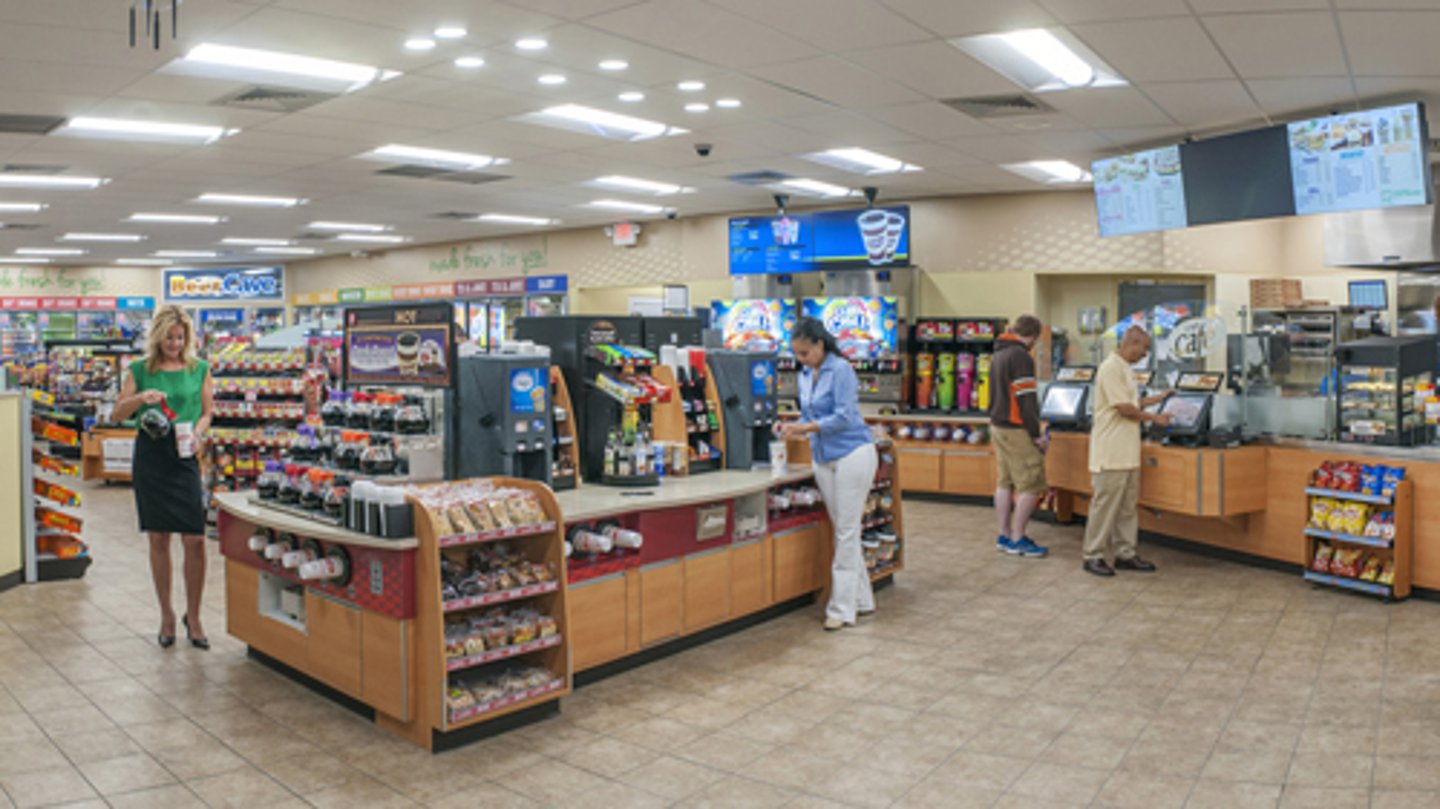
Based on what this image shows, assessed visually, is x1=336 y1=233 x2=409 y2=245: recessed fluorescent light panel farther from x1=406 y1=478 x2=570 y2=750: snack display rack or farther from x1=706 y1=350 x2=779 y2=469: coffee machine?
x1=406 y1=478 x2=570 y2=750: snack display rack

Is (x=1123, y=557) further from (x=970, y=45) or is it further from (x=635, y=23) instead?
(x=635, y=23)

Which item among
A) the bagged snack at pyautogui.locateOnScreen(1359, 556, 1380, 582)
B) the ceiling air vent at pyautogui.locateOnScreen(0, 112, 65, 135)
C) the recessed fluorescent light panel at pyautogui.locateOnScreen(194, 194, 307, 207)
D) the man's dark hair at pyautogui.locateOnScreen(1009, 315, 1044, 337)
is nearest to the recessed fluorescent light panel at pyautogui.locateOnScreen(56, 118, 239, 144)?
the ceiling air vent at pyautogui.locateOnScreen(0, 112, 65, 135)

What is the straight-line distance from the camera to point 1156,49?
5.77 meters

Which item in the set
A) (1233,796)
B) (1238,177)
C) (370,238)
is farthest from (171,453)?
(370,238)

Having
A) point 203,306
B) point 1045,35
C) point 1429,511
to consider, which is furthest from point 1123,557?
point 203,306

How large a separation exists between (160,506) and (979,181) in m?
8.07

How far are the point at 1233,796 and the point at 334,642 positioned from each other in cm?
361

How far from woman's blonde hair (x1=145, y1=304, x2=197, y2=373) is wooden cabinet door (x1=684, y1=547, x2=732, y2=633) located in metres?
2.87

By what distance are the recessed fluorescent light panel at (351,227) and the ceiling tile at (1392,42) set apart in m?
11.6

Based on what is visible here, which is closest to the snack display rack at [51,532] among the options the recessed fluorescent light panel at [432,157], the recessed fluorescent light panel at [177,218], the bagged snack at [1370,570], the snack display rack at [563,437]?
the recessed fluorescent light panel at [432,157]

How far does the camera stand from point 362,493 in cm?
425

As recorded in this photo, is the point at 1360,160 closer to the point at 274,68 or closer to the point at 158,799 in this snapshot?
the point at 274,68

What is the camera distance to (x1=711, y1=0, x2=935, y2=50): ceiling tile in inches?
197

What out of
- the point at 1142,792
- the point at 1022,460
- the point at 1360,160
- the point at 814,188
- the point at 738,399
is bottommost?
the point at 1142,792
